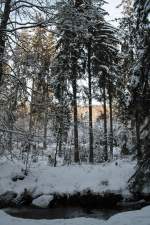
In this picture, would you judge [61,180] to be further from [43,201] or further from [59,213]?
[59,213]

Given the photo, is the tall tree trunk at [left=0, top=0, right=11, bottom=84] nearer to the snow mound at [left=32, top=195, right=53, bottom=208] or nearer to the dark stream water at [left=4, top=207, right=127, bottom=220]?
Answer: the dark stream water at [left=4, top=207, right=127, bottom=220]

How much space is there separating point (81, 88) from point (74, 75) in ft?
5.94

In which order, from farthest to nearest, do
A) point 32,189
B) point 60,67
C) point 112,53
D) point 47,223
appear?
point 112,53
point 60,67
point 32,189
point 47,223

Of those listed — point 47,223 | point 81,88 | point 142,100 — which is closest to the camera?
point 142,100

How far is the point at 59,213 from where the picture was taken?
1411 cm

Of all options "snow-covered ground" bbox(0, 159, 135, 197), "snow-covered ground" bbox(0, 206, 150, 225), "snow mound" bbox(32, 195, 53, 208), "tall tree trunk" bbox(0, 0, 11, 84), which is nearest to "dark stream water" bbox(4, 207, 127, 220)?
"snow mound" bbox(32, 195, 53, 208)

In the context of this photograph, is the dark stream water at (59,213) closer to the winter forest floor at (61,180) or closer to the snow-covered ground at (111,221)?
the winter forest floor at (61,180)

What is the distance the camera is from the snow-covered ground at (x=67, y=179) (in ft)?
54.1

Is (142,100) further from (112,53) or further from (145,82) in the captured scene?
(112,53)

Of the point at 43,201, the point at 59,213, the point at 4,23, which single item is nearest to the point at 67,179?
the point at 43,201

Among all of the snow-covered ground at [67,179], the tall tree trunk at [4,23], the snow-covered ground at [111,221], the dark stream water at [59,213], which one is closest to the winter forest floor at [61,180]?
the snow-covered ground at [67,179]

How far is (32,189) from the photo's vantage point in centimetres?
1667

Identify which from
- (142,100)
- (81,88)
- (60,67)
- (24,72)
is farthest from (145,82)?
(81,88)

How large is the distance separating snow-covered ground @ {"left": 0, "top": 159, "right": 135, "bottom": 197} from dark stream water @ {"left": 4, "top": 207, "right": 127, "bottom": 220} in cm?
157
